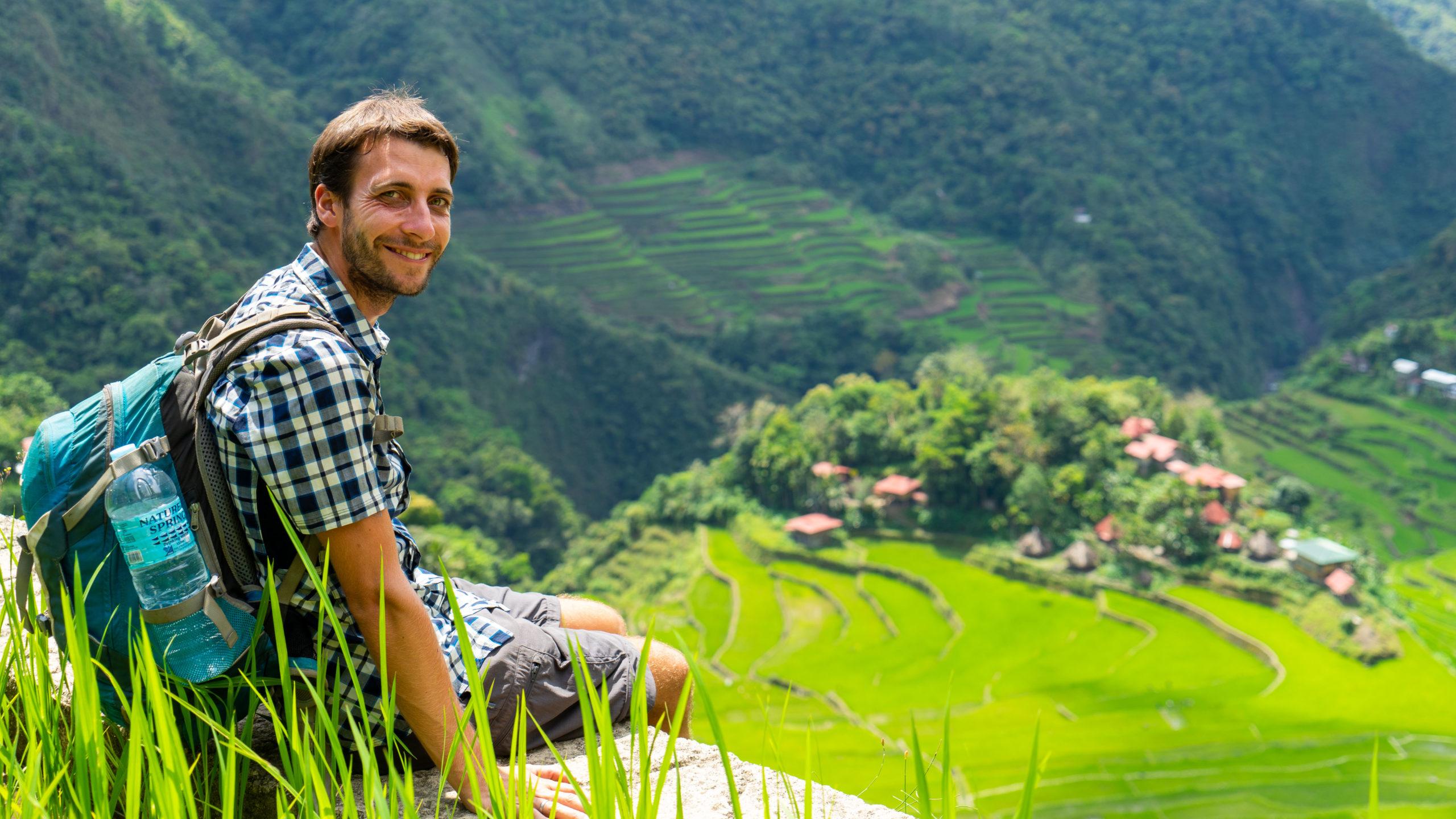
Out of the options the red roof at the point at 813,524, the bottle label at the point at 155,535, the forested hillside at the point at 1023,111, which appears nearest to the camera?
the bottle label at the point at 155,535

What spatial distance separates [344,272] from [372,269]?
42 millimetres

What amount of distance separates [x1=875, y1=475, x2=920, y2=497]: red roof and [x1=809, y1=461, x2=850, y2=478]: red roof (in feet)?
3.70

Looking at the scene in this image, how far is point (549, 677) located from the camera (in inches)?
61.6

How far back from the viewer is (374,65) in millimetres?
49562

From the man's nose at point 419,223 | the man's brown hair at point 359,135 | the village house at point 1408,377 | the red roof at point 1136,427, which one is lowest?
the village house at point 1408,377

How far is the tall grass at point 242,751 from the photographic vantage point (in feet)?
3.10

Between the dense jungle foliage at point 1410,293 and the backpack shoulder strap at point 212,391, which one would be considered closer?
the backpack shoulder strap at point 212,391

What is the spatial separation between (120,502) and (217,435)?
0.12m

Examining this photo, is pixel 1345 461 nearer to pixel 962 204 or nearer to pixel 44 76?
pixel 962 204

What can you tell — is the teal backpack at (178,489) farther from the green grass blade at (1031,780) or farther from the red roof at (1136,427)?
the red roof at (1136,427)

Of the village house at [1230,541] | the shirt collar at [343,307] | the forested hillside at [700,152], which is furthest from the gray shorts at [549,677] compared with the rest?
the forested hillside at [700,152]

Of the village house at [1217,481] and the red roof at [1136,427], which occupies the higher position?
the red roof at [1136,427]

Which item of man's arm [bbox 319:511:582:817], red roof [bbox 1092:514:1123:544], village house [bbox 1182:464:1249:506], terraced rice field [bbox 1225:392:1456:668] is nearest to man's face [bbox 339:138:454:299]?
man's arm [bbox 319:511:582:817]

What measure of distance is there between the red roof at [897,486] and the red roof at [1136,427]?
14.8 feet
